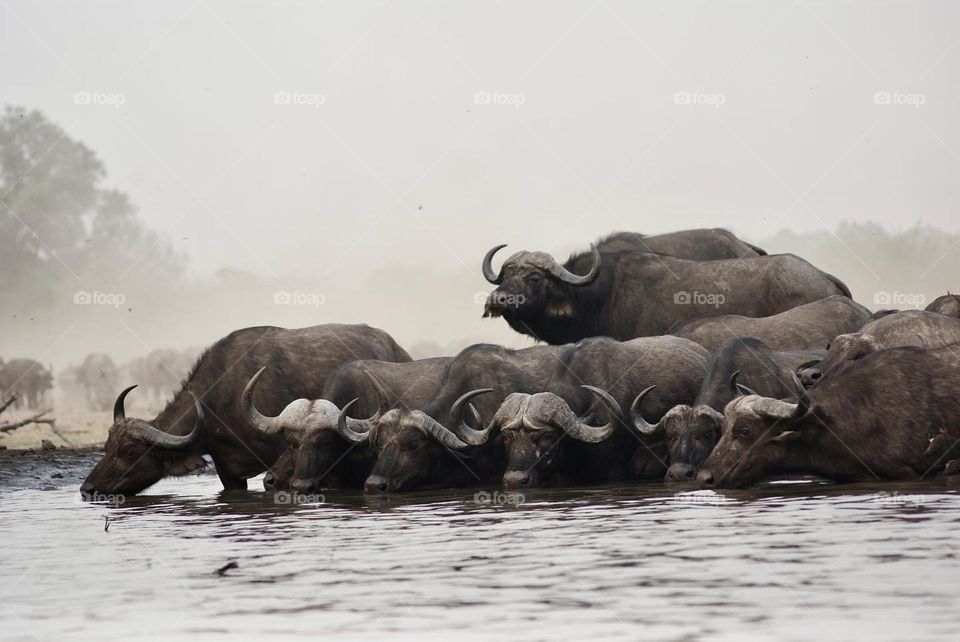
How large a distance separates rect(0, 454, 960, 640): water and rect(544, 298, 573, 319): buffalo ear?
7.90 m

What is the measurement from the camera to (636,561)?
9602 mm

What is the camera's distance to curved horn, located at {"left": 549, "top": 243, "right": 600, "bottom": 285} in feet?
71.4

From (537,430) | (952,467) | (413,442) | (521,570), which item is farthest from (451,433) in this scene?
(521,570)

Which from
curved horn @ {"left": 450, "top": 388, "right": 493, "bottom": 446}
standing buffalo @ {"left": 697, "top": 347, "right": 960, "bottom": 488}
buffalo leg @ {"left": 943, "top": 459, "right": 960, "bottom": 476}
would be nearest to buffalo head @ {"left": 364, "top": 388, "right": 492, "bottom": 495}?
curved horn @ {"left": 450, "top": 388, "right": 493, "bottom": 446}

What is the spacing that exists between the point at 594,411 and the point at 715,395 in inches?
56.0

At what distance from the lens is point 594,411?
653 inches

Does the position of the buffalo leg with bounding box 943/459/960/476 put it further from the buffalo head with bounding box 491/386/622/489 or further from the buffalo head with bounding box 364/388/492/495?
the buffalo head with bounding box 364/388/492/495

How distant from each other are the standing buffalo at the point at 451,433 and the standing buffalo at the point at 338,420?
17.9 inches

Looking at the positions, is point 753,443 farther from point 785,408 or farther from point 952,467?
point 952,467

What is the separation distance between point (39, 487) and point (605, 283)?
28.4 ft

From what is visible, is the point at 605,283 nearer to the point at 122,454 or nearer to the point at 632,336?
the point at 632,336

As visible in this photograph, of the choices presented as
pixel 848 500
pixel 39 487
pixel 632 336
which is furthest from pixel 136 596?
pixel 632 336

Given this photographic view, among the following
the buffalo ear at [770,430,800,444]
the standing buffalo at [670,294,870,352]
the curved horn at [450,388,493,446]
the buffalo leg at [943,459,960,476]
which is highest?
the standing buffalo at [670,294,870,352]

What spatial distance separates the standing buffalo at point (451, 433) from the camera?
1614 cm
